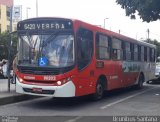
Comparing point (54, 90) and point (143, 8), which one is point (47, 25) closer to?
point (54, 90)

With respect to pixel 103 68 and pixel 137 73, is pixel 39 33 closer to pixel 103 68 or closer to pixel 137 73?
pixel 103 68

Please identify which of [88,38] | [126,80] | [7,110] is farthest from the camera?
[126,80]

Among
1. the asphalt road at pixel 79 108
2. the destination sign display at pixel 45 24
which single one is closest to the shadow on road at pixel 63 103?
the asphalt road at pixel 79 108

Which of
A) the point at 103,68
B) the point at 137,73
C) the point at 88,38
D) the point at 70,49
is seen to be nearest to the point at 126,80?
the point at 137,73

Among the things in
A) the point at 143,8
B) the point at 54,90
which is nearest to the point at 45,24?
the point at 54,90

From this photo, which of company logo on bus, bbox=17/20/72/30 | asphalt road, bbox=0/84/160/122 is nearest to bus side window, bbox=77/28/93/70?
company logo on bus, bbox=17/20/72/30

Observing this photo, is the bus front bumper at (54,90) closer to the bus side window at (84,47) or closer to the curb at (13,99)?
the bus side window at (84,47)

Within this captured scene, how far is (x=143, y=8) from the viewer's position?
1980 centimetres

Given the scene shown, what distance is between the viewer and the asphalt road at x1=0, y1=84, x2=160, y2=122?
11.6 meters

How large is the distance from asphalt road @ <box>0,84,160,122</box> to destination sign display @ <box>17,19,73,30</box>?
2761 mm

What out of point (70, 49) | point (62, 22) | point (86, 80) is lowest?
point (86, 80)

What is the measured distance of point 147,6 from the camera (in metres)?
19.6

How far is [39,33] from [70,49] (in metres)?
1.29

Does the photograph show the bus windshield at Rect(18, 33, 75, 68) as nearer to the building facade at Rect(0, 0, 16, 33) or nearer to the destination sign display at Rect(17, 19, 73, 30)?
the destination sign display at Rect(17, 19, 73, 30)
